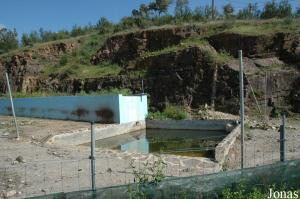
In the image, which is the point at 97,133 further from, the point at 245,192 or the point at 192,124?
the point at 245,192

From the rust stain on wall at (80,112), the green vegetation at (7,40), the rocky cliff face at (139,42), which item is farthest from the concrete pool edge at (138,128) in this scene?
the green vegetation at (7,40)

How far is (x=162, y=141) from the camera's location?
Result: 1658cm

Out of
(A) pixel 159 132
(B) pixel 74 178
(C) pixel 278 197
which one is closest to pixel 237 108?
(A) pixel 159 132

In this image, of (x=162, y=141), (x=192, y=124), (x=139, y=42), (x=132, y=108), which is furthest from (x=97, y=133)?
(x=139, y=42)

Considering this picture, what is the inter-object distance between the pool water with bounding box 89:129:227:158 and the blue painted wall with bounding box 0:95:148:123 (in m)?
1.18

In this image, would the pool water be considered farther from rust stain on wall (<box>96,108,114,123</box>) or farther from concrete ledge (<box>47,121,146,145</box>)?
rust stain on wall (<box>96,108,114,123</box>)

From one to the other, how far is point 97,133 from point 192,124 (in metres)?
4.29

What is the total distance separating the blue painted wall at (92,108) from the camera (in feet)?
64.7

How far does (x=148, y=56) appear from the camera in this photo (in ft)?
90.0

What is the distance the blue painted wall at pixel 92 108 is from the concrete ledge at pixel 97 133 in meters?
0.32

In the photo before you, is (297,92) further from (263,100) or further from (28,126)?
(28,126)

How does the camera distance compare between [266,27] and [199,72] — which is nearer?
[199,72]

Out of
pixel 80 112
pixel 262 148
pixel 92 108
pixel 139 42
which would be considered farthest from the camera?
pixel 139 42

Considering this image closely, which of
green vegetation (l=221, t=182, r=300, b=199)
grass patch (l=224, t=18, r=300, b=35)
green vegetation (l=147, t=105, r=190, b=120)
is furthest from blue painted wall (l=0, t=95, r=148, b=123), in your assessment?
green vegetation (l=221, t=182, r=300, b=199)
